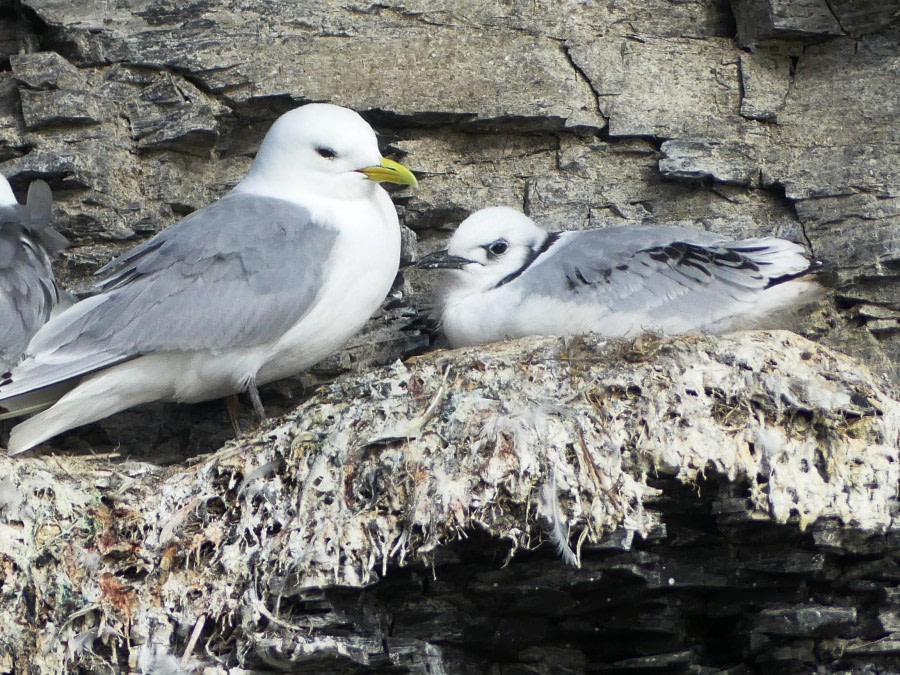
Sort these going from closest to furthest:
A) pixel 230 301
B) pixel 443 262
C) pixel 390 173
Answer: pixel 230 301, pixel 390 173, pixel 443 262

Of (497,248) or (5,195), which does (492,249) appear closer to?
(497,248)

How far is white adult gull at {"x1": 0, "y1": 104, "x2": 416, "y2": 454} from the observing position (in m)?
4.55

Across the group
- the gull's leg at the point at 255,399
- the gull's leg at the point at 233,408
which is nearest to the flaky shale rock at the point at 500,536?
the gull's leg at the point at 255,399

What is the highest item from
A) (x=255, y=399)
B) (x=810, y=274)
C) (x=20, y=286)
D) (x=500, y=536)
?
(x=810, y=274)

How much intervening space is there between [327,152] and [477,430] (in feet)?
5.09

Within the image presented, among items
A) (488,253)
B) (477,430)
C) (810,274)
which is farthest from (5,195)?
(810,274)

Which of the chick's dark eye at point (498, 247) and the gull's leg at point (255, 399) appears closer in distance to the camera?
the gull's leg at point (255, 399)

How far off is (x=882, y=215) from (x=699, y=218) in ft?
2.47

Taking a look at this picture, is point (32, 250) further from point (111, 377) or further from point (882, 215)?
point (882, 215)

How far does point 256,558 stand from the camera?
12.6 ft

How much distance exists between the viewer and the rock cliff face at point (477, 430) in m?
3.79

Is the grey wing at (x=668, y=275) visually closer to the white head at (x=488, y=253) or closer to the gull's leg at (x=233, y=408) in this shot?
the white head at (x=488, y=253)

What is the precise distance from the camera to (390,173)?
491 centimetres

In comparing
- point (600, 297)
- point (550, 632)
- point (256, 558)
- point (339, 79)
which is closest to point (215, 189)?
point (339, 79)
